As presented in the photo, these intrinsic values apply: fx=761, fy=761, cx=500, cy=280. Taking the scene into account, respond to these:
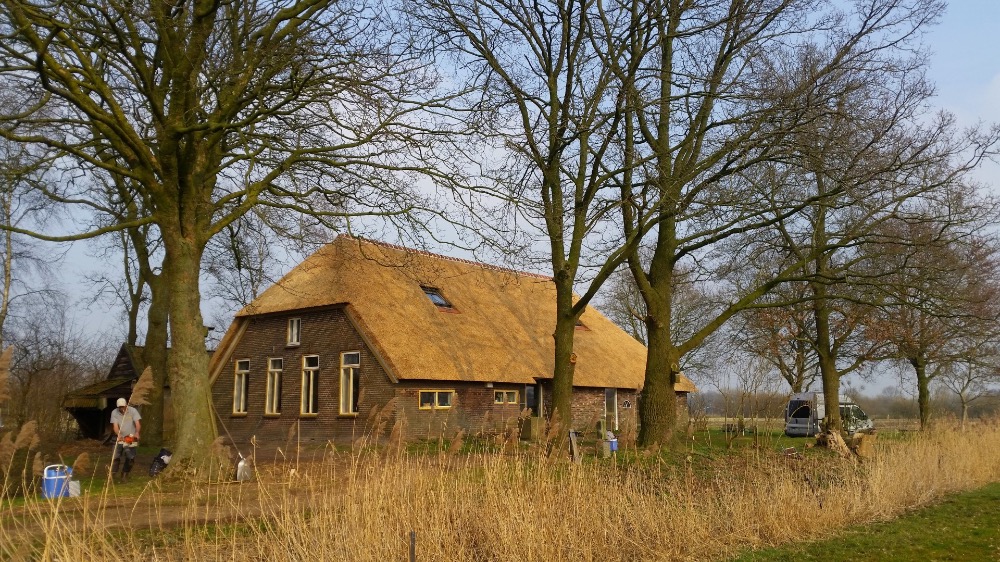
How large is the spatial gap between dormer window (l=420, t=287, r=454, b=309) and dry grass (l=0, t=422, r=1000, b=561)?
1580 cm

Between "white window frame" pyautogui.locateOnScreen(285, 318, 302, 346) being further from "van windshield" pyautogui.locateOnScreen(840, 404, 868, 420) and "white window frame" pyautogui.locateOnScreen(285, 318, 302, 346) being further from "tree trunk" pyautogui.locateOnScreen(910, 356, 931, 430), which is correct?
A: "tree trunk" pyautogui.locateOnScreen(910, 356, 931, 430)

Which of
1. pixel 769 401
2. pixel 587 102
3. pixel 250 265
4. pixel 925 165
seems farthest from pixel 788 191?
pixel 250 265

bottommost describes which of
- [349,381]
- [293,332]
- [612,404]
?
[612,404]

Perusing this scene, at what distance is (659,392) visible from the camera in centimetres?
1659

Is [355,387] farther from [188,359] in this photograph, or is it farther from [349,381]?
[188,359]

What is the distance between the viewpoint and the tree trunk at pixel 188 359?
12156 millimetres

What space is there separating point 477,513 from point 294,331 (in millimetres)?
19068

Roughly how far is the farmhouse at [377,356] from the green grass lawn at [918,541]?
35.2ft

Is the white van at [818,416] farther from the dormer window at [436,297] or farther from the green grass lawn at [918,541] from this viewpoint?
the green grass lawn at [918,541]

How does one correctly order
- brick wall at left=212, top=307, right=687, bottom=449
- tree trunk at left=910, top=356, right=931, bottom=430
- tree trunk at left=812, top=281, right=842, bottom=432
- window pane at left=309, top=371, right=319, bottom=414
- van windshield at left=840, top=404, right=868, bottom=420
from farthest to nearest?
van windshield at left=840, top=404, right=868, bottom=420 → tree trunk at left=910, top=356, right=931, bottom=430 → window pane at left=309, top=371, right=319, bottom=414 → tree trunk at left=812, top=281, right=842, bottom=432 → brick wall at left=212, top=307, right=687, bottom=449

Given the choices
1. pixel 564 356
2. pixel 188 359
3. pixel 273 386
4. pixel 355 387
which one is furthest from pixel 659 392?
pixel 273 386

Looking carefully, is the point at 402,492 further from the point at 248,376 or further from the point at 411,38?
the point at 248,376

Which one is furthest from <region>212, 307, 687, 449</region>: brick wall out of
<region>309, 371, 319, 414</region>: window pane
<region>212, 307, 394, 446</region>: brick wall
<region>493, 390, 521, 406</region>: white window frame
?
<region>309, 371, 319, 414</region>: window pane

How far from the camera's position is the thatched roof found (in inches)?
875
